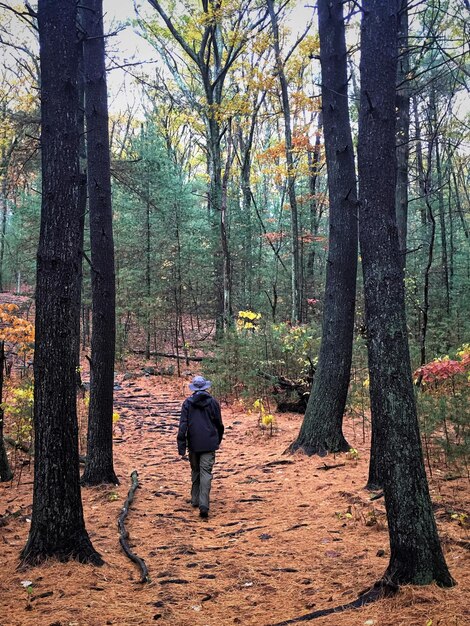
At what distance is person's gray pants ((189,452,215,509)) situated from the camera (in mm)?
5879

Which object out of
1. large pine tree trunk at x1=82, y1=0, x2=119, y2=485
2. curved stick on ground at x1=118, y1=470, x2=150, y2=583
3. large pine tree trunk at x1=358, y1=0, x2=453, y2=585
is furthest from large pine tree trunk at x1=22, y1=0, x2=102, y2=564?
large pine tree trunk at x1=358, y1=0, x2=453, y2=585

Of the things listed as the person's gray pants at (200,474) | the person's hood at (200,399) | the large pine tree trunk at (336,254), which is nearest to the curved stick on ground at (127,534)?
the person's gray pants at (200,474)

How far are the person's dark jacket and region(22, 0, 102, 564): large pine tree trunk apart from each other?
2103mm

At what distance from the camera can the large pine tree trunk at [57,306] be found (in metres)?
4.08

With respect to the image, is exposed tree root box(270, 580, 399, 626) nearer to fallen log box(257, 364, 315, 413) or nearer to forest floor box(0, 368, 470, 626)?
forest floor box(0, 368, 470, 626)

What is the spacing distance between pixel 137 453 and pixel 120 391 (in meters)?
5.63

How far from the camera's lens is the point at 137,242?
18.7 m

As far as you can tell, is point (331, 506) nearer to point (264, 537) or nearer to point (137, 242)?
point (264, 537)

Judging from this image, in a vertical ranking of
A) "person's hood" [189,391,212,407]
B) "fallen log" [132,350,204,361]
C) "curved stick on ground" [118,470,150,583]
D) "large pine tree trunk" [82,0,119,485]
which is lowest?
"curved stick on ground" [118,470,150,583]

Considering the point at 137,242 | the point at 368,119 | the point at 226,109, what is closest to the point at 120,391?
the point at 137,242

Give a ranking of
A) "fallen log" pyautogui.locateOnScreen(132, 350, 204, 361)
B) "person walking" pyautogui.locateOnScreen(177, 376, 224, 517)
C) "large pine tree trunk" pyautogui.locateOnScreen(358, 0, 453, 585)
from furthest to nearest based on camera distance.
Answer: "fallen log" pyautogui.locateOnScreen(132, 350, 204, 361), "person walking" pyautogui.locateOnScreen(177, 376, 224, 517), "large pine tree trunk" pyautogui.locateOnScreen(358, 0, 453, 585)

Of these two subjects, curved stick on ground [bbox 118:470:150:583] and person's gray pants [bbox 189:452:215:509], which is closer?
curved stick on ground [bbox 118:470:150:583]

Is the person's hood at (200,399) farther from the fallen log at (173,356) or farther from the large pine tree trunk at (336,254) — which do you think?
the fallen log at (173,356)

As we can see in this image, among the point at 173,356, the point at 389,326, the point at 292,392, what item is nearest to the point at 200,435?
the point at 389,326
